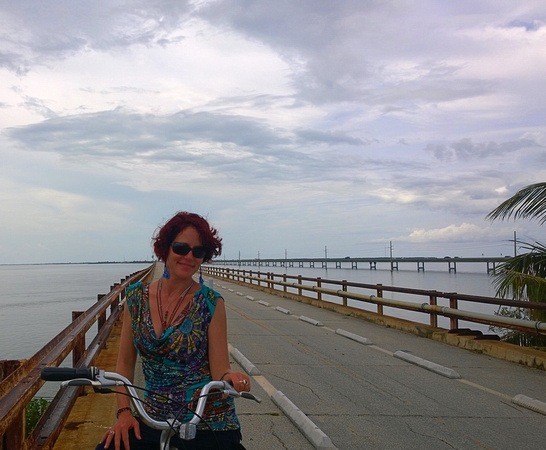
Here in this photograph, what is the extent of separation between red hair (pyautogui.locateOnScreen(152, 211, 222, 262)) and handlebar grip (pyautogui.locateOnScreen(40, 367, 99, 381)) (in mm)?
1067

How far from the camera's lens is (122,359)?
12.8 ft

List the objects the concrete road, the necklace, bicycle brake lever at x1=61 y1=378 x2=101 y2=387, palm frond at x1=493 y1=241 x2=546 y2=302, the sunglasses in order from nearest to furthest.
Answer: bicycle brake lever at x1=61 y1=378 x2=101 y2=387 → the necklace → the sunglasses → the concrete road → palm frond at x1=493 y1=241 x2=546 y2=302

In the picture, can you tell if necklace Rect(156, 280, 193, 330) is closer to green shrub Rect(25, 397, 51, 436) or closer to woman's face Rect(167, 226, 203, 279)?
woman's face Rect(167, 226, 203, 279)

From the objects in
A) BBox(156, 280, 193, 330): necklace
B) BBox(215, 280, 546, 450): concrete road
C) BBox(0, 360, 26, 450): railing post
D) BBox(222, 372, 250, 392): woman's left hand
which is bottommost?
BBox(215, 280, 546, 450): concrete road

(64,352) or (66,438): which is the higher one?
(64,352)

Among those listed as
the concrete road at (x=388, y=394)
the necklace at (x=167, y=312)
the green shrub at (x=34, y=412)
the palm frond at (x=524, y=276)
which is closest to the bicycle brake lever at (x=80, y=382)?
the necklace at (x=167, y=312)

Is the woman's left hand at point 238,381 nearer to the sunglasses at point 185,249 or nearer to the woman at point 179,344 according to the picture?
the woman at point 179,344

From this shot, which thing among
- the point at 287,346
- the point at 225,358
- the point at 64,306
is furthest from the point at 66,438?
the point at 64,306

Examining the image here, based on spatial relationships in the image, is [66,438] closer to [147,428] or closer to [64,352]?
[64,352]

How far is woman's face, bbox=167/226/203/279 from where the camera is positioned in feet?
12.9

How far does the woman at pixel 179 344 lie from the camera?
349cm

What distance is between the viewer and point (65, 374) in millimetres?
3096

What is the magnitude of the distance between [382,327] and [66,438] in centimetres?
1247

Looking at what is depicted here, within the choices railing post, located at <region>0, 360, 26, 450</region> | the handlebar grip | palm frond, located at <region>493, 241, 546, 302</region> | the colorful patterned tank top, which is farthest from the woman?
palm frond, located at <region>493, 241, 546, 302</region>
